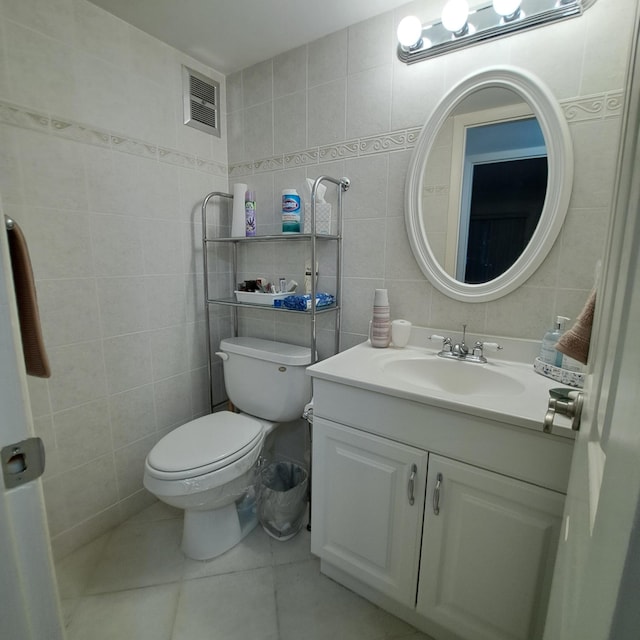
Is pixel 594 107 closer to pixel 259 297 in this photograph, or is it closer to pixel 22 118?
pixel 259 297

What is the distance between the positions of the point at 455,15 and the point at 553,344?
1116 millimetres

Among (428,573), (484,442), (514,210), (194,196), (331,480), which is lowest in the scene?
(428,573)

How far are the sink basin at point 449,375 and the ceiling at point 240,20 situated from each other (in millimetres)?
1333

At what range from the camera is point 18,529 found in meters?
0.47

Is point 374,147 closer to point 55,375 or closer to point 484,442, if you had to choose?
point 484,442

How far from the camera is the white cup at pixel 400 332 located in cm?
137

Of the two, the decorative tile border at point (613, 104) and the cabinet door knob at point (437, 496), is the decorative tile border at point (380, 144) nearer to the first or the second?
the decorative tile border at point (613, 104)

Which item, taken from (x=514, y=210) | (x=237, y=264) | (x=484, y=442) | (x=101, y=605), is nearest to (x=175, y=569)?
(x=101, y=605)

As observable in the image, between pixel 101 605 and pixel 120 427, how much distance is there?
627 millimetres

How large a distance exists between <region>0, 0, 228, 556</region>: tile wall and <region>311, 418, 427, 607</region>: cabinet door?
0.92 meters

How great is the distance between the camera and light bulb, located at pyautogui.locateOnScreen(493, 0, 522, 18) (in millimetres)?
1077

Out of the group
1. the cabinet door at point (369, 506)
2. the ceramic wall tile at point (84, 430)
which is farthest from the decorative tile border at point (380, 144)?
the ceramic wall tile at point (84, 430)

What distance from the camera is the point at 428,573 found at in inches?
40.6

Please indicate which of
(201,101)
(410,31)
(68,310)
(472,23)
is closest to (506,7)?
(472,23)
